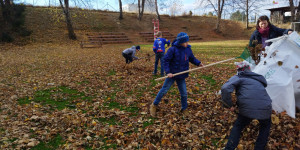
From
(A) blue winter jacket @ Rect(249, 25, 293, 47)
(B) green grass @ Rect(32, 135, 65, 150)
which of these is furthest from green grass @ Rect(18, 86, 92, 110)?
(A) blue winter jacket @ Rect(249, 25, 293, 47)

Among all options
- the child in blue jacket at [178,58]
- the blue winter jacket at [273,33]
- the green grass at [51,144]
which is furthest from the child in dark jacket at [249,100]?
the green grass at [51,144]

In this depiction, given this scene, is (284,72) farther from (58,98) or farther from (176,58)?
(58,98)

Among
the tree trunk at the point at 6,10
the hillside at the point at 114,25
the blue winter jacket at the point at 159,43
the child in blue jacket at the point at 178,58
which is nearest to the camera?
the child in blue jacket at the point at 178,58

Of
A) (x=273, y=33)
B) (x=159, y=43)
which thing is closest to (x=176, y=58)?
(x=273, y=33)

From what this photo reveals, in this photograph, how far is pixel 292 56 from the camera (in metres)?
3.98

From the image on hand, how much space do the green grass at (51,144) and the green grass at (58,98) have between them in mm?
1650

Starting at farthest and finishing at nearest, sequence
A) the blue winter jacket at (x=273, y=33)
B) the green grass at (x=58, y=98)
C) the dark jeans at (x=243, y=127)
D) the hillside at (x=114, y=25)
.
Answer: the hillside at (x=114, y=25) → the green grass at (x=58, y=98) → the blue winter jacket at (x=273, y=33) → the dark jeans at (x=243, y=127)

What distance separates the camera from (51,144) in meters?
3.61

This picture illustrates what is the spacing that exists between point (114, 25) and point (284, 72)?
29.0m

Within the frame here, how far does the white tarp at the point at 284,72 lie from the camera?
3.77 m

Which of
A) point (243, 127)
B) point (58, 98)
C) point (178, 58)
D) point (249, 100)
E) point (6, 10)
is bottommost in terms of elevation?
point (58, 98)

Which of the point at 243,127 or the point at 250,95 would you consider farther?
the point at 243,127

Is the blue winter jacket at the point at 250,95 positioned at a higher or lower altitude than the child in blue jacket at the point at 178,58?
lower

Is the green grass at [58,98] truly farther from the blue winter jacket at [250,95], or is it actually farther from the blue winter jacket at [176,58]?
the blue winter jacket at [250,95]
